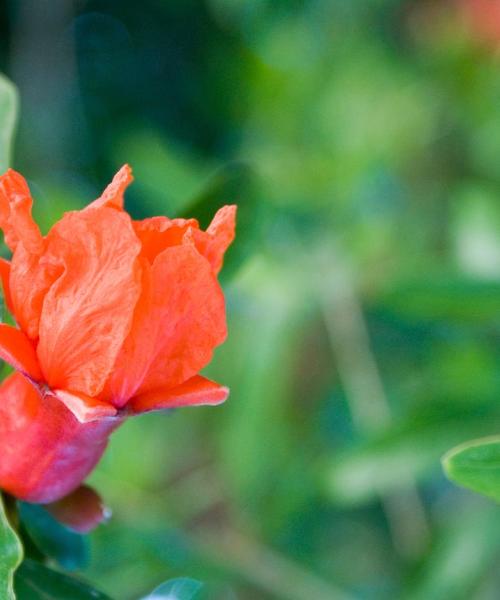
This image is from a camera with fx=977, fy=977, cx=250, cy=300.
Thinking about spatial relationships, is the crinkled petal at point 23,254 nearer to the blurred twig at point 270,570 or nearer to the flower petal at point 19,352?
the flower petal at point 19,352

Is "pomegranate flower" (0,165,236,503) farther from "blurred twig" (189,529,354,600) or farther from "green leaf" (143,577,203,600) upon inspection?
"blurred twig" (189,529,354,600)

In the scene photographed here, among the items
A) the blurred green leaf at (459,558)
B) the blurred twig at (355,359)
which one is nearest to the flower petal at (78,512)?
the blurred green leaf at (459,558)

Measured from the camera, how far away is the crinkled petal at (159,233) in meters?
0.63

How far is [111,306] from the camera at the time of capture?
60cm

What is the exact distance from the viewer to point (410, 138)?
6.89ft

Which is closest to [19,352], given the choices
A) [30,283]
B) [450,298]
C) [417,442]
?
[30,283]

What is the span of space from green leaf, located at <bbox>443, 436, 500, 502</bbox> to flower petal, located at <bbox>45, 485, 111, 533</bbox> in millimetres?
281

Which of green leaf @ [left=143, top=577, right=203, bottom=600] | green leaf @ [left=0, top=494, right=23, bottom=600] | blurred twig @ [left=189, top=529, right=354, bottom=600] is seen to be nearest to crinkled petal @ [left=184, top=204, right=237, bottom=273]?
green leaf @ [left=0, top=494, right=23, bottom=600]

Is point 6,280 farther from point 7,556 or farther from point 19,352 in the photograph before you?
point 7,556

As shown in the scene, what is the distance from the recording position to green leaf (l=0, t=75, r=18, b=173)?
0.83 m

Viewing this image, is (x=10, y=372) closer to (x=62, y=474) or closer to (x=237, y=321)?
(x=62, y=474)

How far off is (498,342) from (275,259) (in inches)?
17.9

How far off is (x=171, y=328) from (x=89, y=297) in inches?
2.2

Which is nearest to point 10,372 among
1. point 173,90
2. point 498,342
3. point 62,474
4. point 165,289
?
point 62,474
